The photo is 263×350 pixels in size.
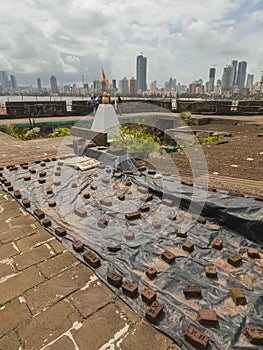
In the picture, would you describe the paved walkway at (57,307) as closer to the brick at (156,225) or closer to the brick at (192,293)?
the brick at (192,293)

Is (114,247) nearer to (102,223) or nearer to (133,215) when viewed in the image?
(102,223)

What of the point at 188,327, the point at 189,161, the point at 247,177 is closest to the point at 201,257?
the point at 188,327

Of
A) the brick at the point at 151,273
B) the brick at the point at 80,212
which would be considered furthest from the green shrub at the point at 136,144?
the brick at the point at 151,273

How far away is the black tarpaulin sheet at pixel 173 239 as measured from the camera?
1.73 meters

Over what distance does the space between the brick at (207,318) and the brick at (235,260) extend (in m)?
0.73

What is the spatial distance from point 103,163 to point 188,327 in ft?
14.5

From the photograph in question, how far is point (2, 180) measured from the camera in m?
4.51

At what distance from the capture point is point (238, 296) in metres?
1.81

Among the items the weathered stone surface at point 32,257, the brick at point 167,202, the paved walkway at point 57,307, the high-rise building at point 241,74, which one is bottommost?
the weathered stone surface at point 32,257

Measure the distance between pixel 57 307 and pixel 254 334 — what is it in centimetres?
153

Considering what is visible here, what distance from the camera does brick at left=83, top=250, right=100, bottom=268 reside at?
2.24m

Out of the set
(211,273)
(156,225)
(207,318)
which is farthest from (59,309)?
(156,225)

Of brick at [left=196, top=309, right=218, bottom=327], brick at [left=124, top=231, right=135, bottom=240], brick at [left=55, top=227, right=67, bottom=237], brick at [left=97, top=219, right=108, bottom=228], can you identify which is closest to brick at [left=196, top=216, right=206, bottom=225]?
brick at [left=124, top=231, right=135, bottom=240]

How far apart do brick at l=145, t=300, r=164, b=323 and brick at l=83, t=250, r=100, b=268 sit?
73 centimetres
